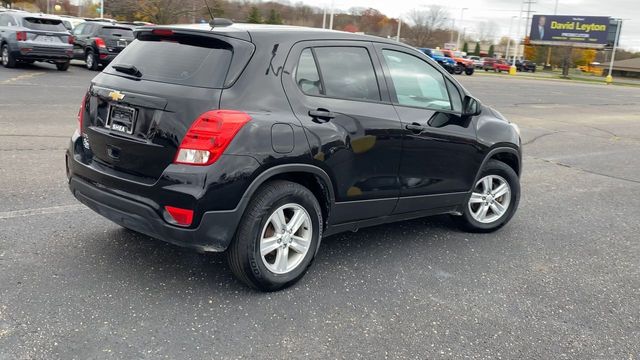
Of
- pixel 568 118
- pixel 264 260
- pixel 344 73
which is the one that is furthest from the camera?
pixel 568 118

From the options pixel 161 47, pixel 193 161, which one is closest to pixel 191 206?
pixel 193 161

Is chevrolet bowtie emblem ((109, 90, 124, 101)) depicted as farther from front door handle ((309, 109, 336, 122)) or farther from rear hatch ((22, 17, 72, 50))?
rear hatch ((22, 17, 72, 50))

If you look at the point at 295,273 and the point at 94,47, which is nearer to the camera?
the point at 295,273

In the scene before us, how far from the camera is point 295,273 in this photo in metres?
3.94

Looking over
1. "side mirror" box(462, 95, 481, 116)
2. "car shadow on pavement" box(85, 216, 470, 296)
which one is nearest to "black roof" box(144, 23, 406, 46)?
"side mirror" box(462, 95, 481, 116)

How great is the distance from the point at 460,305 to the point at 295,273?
1128 mm

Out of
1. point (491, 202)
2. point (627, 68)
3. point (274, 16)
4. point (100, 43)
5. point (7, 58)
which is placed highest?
point (274, 16)

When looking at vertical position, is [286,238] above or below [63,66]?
below

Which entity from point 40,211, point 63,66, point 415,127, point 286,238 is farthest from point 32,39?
point 286,238

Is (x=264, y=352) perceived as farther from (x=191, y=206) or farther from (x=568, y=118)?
(x=568, y=118)

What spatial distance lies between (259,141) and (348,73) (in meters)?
1.02

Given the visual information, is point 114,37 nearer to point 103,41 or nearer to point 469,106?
point 103,41

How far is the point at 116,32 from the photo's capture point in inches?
783

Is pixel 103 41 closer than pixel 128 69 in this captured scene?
No
